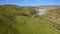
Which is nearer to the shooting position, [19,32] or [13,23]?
[19,32]

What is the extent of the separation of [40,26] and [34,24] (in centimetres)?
71

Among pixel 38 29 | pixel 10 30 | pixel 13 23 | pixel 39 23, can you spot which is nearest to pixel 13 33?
pixel 10 30

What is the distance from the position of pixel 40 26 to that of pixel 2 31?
4755 mm

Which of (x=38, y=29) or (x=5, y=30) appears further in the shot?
(x=38, y=29)

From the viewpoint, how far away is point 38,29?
16.4 metres

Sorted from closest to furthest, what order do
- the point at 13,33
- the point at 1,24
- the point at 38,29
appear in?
the point at 13,33 → the point at 1,24 → the point at 38,29

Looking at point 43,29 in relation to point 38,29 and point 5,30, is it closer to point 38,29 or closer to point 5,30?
point 38,29

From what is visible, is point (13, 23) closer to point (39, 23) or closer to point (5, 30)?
point (5, 30)

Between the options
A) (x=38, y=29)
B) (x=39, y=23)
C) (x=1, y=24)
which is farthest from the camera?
(x=39, y=23)

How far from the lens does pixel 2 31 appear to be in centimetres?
1428

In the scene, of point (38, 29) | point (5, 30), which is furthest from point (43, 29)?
point (5, 30)

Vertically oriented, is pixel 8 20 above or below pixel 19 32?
above

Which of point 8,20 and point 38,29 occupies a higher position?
point 8,20

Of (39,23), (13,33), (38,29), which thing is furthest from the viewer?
(39,23)
